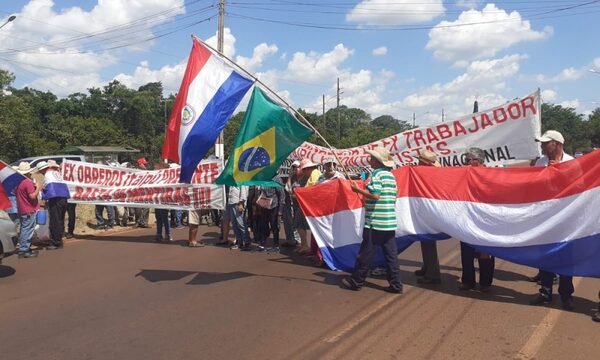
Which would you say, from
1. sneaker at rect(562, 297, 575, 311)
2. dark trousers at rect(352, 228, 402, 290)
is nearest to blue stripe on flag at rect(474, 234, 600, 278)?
sneaker at rect(562, 297, 575, 311)

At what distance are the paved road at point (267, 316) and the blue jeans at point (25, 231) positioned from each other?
31.7 inches

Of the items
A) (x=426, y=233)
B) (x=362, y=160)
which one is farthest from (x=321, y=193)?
(x=362, y=160)

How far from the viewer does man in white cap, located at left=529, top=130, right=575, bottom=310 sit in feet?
17.9

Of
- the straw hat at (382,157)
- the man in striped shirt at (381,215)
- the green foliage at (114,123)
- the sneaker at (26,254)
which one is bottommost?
the sneaker at (26,254)

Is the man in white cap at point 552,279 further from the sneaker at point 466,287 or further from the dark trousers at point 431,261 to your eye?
the dark trousers at point 431,261

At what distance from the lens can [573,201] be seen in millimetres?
5465

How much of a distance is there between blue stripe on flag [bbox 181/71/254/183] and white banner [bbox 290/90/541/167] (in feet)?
13.6

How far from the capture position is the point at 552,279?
5645 mm

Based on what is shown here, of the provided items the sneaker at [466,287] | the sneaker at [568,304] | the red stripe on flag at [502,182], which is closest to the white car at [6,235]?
the red stripe on flag at [502,182]

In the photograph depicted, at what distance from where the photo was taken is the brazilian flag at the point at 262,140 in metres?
6.64

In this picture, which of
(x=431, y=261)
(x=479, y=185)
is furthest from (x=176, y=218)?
(x=479, y=185)

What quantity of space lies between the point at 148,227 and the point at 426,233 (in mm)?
8820

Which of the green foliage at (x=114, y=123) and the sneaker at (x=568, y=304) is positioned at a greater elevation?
the green foliage at (x=114, y=123)

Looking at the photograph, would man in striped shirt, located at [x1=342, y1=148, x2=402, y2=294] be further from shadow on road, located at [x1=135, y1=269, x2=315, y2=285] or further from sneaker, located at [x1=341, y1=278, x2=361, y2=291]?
shadow on road, located at [x1=135, y1=269, x2=315, y2=285]
